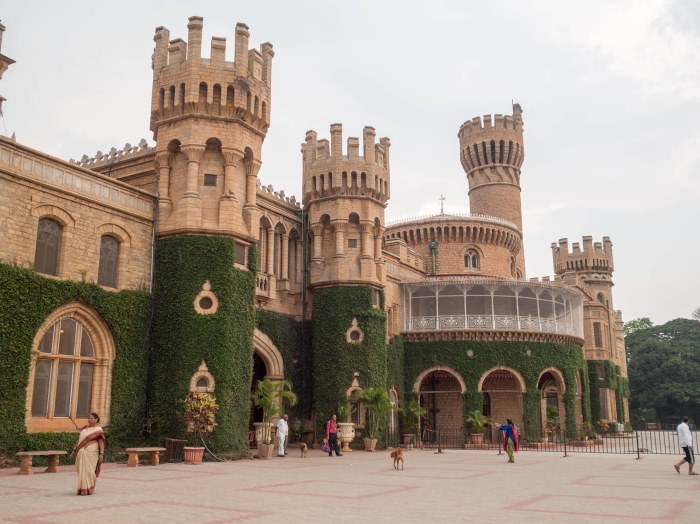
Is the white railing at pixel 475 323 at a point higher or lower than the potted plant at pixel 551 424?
higher

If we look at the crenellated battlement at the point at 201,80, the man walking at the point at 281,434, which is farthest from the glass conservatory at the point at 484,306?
the crenellated battlement at the point at 201,80

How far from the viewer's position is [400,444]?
34000mm

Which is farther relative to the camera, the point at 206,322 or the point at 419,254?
the point at 419,254

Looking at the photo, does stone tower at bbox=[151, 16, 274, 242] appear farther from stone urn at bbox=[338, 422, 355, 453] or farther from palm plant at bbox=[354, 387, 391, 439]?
stone urn at bbox=[338, 422, 355, 453]

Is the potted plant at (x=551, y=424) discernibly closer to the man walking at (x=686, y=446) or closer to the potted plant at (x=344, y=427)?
the potted plant at (x=344, y=427)

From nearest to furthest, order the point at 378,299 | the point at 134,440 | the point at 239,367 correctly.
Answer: the point at 134,440 → the point at 239,367 → the point at 378,299

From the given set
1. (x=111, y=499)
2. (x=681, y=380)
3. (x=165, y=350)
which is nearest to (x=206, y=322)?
(x=165, y=350)

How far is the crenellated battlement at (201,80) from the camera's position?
24.8 m

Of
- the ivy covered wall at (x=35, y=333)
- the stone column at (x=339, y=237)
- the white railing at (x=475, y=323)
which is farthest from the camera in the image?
the white railing at (x=475, y=323)

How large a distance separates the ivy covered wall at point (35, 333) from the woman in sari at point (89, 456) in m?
6.81

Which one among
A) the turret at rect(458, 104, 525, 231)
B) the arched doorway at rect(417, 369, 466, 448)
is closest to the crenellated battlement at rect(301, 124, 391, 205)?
the arched doorway at rect(417, 369, 466, 448)

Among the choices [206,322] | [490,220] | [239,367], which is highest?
[490,220]

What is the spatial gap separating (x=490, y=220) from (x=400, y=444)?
1833 cm

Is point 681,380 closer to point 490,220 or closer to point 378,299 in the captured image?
point 490,220
